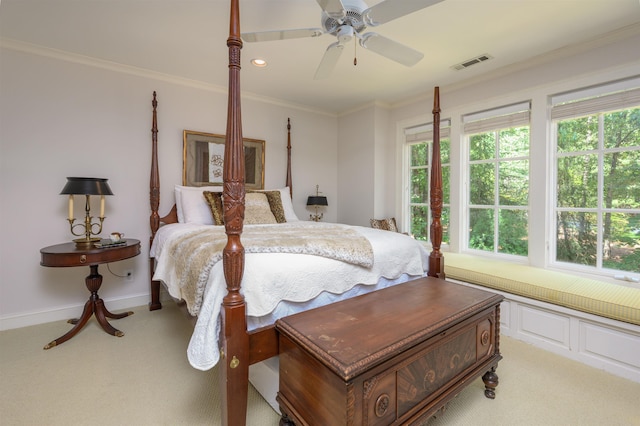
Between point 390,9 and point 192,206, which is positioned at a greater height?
point 390,9

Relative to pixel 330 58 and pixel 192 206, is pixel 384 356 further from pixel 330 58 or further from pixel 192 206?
pixel 192 206

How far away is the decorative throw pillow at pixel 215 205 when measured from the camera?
9.28 ft

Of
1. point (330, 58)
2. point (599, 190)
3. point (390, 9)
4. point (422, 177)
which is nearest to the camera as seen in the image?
point (390, 9)

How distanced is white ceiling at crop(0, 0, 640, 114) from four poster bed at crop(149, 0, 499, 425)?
1159 millimetres

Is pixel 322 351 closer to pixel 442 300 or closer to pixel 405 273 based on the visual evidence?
pixel 442 300

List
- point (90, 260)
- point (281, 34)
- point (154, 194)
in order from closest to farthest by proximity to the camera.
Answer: point (281, 34) < point (90, 260) < point (154, 194)

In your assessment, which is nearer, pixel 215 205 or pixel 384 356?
pixel 384 356

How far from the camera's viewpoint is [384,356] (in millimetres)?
1104

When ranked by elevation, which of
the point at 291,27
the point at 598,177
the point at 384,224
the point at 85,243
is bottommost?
the point at 85,243

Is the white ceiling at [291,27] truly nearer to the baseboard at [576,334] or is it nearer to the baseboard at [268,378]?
the baseboard at [576,334]

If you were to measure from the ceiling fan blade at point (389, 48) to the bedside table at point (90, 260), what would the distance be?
2461mm

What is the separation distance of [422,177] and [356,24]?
8.29 feet

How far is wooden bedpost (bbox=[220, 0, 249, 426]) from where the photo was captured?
1.25m

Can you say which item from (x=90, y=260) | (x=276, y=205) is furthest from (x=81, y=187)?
(x=276, y=205)
